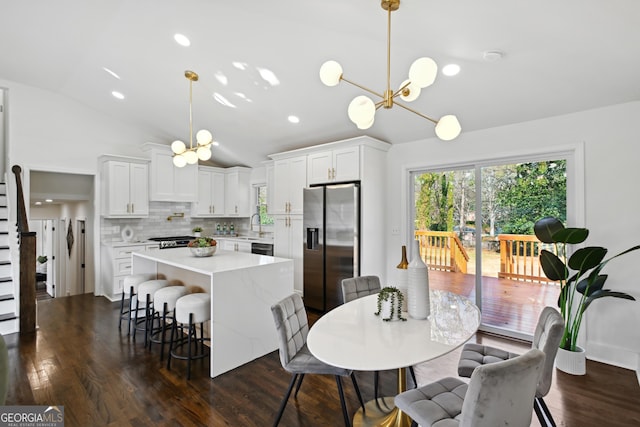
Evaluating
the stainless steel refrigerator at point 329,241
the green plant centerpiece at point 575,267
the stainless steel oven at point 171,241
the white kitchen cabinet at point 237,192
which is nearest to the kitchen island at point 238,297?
the stainless steel refrigerator at point 329,241

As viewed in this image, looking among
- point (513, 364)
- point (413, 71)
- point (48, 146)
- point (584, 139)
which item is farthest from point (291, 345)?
point (48, 146)

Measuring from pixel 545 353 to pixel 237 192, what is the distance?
6013mm

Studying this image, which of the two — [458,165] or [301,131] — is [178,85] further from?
[458,165]

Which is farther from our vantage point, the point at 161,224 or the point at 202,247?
the point at 161,224

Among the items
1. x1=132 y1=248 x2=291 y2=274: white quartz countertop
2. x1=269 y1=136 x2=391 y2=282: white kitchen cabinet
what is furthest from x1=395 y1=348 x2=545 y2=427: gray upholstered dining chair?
x1=269 y1=136 x2=391 y2=282: white kitchen cabinet

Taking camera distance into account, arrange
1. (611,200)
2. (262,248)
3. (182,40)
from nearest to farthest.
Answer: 1. (611,200)
2. (182,40)
3. (262,248)

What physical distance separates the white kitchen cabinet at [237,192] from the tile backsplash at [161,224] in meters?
0.32

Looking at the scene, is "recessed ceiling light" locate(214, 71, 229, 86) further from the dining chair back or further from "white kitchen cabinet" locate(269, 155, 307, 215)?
the dining chair back

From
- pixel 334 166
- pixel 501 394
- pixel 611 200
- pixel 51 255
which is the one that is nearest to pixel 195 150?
pixel 334 166

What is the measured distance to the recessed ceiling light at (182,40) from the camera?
129 inches

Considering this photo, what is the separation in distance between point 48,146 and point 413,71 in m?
5.93

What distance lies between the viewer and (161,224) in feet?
20.3

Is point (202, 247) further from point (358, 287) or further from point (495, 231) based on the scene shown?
point (495, 231)

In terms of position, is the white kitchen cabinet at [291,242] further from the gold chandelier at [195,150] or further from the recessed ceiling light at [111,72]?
the recessed ceiling light at [111,72]
